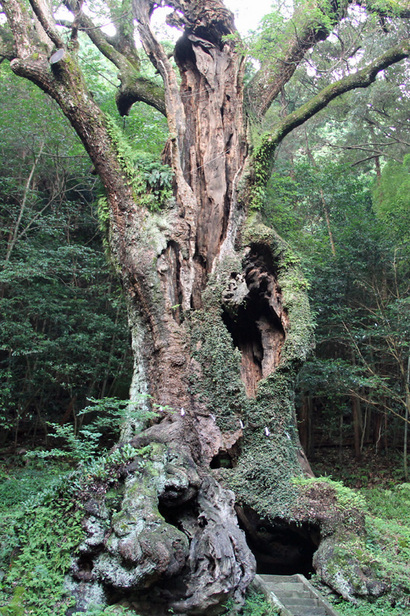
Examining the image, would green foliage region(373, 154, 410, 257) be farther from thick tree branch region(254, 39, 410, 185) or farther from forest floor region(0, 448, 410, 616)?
forest floor region(0, 448, 410, 616)

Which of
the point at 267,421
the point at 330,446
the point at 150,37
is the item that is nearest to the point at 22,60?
the point at 150,37

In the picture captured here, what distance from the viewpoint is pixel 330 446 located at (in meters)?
12.8

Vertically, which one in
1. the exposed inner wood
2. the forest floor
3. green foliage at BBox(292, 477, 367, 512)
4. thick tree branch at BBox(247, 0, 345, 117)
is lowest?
the forest floor

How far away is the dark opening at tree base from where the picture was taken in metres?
5.49

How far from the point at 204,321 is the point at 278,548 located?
307 centimetres

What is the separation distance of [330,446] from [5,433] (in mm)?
8652

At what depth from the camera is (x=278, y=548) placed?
222 inches

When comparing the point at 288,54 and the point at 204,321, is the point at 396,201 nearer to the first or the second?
the point at 288,54

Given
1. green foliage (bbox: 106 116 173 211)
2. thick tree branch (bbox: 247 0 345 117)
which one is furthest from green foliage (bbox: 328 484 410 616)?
thick tree branch (bbox: 247 0 345 117)

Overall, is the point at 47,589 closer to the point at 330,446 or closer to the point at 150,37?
the point at 150,37

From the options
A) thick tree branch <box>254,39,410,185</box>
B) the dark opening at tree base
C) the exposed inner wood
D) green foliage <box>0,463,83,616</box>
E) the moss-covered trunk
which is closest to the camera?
green foliage <box>0,463,83,616</box>

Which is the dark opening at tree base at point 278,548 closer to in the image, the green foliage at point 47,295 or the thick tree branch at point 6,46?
the green foliage at point 47,295

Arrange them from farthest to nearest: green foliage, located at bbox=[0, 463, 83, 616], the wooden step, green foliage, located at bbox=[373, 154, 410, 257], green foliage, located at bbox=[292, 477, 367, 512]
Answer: green foliage, located at bbox=[373, 154, 410, 257] < green foliage, located at bbox=[292, 477, 367, 512] < the wooden step < green foliage, located at bbox=[0, 463, 83, 616]

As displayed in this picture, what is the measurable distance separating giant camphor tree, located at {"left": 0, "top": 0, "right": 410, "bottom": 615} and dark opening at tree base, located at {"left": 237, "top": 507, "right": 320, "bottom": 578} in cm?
2
